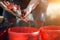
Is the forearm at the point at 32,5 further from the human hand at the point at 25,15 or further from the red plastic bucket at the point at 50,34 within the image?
the red plastic bucket at the point at 50,34

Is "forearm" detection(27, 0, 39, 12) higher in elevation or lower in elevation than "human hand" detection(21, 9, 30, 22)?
higher

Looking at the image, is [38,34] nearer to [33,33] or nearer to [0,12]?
[33,33]

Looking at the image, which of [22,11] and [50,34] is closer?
[50,34]

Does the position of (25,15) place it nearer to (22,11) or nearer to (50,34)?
(22,11)

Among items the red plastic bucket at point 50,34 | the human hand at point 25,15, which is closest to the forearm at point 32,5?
the human hand at point 25,15

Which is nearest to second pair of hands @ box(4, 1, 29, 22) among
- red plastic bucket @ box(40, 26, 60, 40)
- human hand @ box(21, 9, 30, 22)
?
human hand @ box(21, 9, 30, 22)

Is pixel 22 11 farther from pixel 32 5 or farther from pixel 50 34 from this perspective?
pixel 50 34

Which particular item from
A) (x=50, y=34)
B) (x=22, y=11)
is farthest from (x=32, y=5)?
(x=50, y=34)

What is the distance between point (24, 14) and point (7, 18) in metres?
0.06

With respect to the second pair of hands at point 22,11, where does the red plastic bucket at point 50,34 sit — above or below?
below

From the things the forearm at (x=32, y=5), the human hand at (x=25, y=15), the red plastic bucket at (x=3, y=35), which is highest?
the forearm at (x=32, y=5)

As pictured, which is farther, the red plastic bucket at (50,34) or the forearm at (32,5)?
the forearm at (32,5)

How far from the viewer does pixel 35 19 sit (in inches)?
20.2

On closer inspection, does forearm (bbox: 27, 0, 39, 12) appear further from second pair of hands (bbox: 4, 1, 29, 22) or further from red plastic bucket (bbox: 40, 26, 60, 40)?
red plastic bucket (bbox: 40, 26, 60, 40)
